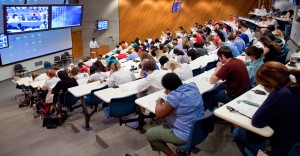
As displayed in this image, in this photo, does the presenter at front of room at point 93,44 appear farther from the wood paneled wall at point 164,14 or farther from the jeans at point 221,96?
the jeans at point 221,96

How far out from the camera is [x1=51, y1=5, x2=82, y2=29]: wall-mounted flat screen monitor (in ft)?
31.2

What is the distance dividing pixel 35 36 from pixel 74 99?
312 inches

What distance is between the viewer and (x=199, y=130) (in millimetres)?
2785

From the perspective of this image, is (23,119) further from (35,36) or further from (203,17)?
(203,17)

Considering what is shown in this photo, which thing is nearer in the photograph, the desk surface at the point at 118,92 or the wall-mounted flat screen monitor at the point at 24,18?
the desk surface at the point at 118,92

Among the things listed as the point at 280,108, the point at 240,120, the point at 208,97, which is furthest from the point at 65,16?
the point at 280,108

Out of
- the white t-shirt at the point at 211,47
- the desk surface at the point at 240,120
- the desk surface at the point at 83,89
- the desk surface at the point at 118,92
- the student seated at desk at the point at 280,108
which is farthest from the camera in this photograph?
the white t-shirt at the point at 211,47

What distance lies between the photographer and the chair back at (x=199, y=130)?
270cm

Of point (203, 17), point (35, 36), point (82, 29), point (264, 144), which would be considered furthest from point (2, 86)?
point (203, 17)

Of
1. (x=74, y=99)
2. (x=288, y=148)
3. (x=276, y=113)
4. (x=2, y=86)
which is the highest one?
(x=276, y=113)

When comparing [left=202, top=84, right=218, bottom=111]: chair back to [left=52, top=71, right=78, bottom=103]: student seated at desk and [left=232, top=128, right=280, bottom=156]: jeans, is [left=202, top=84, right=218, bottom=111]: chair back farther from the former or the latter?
[left=52, top=71, right=78, bottom=103]: student seated at desk

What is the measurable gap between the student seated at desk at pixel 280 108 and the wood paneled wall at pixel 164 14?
15.7 m

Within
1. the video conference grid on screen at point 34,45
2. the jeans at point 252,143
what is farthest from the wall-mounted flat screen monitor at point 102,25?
the jeans at point 252,143

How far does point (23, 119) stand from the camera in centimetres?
651
